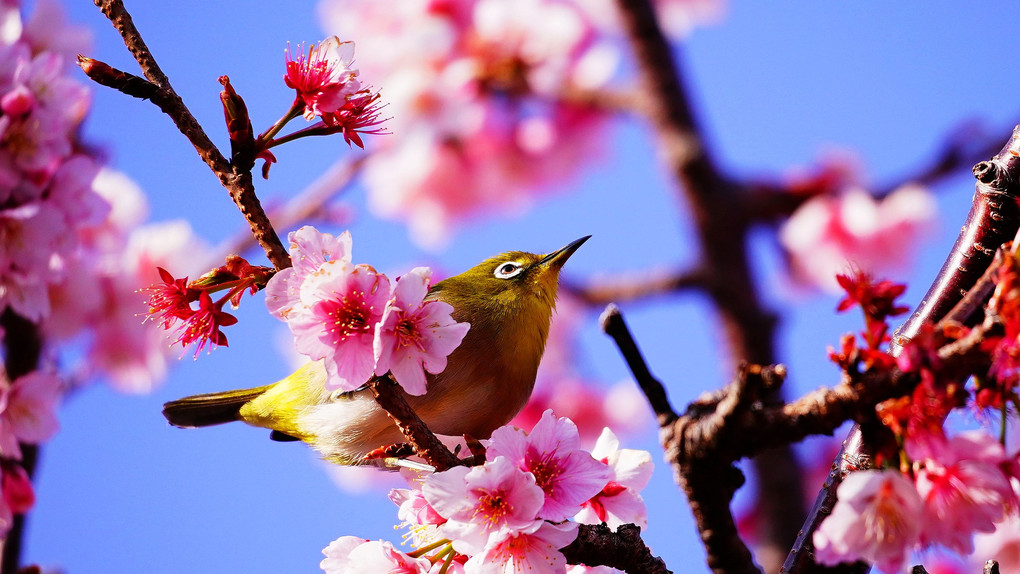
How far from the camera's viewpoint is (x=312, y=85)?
1863mm

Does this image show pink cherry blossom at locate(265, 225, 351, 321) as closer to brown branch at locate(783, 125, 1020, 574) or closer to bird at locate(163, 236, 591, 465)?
bird at locate(163, 236, 591, 465)

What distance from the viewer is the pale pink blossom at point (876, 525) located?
125 centimetres

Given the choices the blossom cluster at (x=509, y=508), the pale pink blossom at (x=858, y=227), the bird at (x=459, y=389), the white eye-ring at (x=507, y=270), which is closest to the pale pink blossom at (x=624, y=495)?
the blossom cluster at (x=509, y=508)

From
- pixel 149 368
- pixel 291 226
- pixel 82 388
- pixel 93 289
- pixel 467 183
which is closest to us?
pixel 82 388

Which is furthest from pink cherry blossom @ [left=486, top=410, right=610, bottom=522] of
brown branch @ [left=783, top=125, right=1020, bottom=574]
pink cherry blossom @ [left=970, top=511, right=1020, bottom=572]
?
pink cherry blossom @ [left=970, top=511, right=1020, bottom=572]

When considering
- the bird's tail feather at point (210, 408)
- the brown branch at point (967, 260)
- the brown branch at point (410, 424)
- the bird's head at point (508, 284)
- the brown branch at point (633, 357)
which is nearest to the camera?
the brown branch at point (633, 357)

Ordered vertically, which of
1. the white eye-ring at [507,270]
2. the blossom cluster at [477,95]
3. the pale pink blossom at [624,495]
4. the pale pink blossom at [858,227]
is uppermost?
the blossom cluster at [477,95]

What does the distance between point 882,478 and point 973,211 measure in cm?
68

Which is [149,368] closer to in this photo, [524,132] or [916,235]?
[524,132]

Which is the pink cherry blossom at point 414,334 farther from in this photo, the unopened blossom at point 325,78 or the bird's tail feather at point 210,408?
the bird's tail feather at point 210,408

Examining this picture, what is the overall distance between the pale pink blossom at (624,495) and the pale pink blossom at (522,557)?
248mm

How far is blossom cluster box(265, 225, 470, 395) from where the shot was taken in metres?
1.67

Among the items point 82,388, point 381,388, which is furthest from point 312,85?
point 82,388

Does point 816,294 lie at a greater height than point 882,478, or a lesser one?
greater
